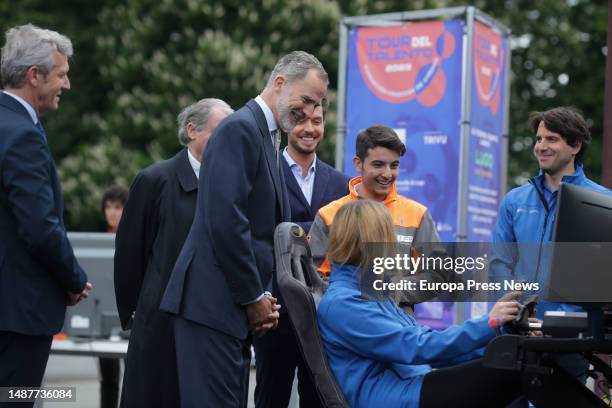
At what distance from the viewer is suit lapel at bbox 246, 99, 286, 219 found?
5316 millimetres

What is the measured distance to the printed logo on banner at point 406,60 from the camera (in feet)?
33.5

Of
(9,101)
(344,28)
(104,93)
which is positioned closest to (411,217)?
(9,101)

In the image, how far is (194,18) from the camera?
956 inches

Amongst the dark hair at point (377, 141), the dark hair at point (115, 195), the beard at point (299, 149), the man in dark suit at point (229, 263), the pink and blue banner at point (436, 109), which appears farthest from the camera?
the pink and blue banner at point (436, 109)

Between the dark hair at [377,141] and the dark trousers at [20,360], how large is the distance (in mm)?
2030

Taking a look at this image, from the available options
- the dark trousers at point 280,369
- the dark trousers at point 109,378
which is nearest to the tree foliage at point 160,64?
the dark trousers at point 109,378

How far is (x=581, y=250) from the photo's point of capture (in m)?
4.10

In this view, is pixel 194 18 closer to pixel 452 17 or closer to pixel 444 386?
pixel 452 17

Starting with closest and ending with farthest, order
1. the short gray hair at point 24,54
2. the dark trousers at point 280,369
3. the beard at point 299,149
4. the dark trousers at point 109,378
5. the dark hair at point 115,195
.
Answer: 1. the short gray hair at point 24,54
2. the dark trousers at point 280,369
3. the beard at point 299,149
4. the dark trousers at point 109,378
5. the dark hair at point 115,195

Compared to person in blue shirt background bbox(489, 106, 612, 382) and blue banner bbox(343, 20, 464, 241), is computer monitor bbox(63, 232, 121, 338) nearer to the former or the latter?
blue banner bbox(343, 20, 464, 241)

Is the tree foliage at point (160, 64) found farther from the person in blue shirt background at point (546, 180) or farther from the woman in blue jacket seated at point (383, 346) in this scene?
the woman in blue jacket seated at point (383, 346)

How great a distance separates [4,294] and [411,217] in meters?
2.12

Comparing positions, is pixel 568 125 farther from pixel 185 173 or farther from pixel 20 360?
pixel 20 360

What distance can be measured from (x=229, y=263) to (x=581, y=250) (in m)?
1.57
